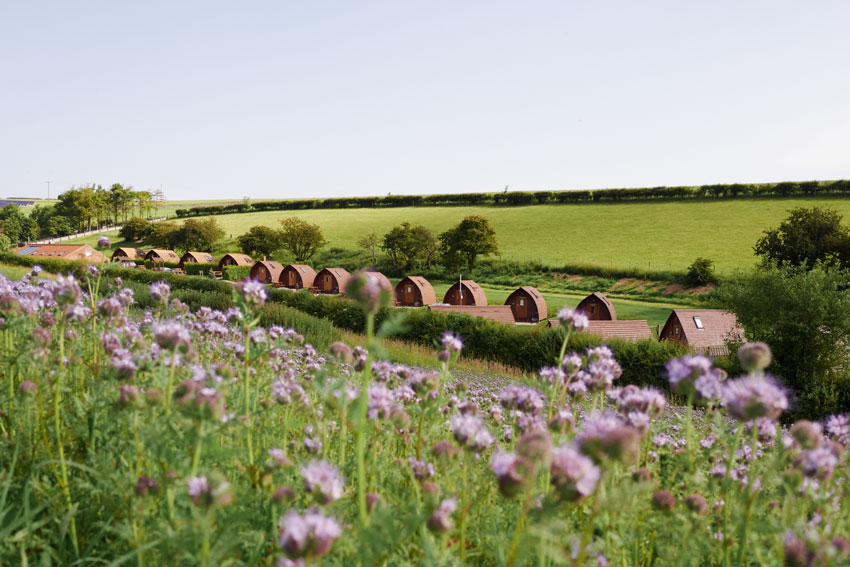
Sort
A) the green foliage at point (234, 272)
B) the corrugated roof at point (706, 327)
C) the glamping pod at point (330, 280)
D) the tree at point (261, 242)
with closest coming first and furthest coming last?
the corrugated roof at point (706, 327), the glamping pod at point (330, 280), the green foliage at point (234, 272), the tree at point (261, 242)

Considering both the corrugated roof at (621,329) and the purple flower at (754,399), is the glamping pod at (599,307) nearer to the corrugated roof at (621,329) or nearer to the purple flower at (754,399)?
the corrugated roof at (621,329)

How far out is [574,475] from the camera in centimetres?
117

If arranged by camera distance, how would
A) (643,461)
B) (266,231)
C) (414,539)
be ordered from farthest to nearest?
1. (266,231)
2. (643,461)
3. (414,539)

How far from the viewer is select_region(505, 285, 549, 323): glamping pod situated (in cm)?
3253

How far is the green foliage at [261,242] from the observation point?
66.0 meters

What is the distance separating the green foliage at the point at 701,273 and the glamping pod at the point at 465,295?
2067cm

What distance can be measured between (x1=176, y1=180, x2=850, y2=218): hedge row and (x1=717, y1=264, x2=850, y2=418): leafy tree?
61.3 metres

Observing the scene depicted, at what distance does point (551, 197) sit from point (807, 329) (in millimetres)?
71433

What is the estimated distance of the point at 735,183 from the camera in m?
72.4

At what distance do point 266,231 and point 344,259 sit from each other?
10.0 m

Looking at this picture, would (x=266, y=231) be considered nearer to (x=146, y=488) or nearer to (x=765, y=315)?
(x=765, y=315)

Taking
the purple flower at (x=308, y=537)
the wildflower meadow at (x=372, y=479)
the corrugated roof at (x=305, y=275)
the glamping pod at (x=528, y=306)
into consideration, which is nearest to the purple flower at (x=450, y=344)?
the wildflower meadow at (x=372, y=479)

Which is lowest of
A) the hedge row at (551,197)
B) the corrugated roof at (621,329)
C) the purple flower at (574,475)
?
the corrugated roof at (621,329)

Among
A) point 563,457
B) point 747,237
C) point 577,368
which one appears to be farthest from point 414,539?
point 747,237
